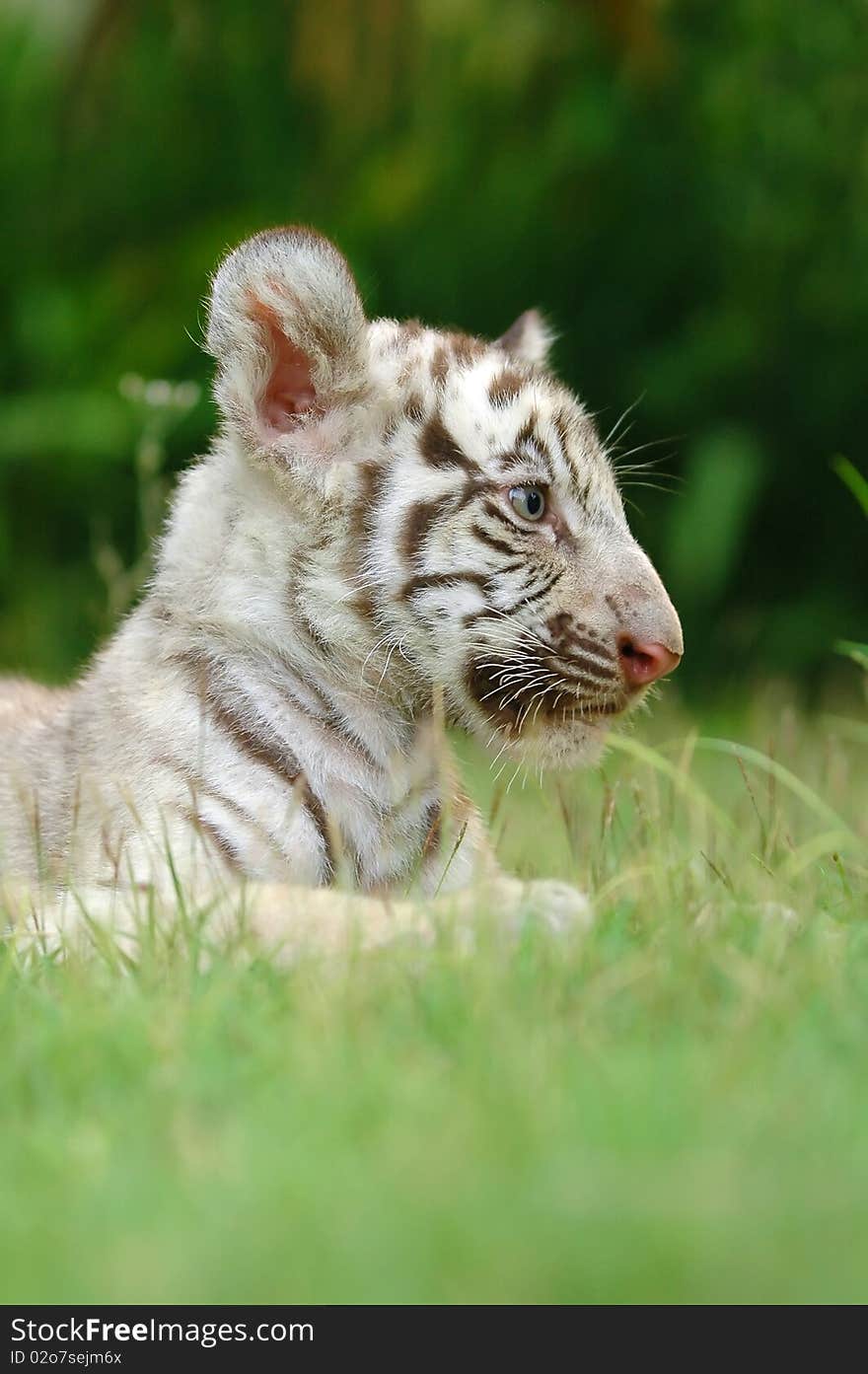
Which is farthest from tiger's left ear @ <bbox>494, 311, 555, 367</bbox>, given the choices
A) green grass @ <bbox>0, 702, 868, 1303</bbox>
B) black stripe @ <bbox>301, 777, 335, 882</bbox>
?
green grass @ <bbox>0, 702, 868, 1303</bbox>

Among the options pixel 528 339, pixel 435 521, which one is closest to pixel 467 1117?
pixel 435 521

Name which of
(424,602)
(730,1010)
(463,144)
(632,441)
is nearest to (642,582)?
(424,602)

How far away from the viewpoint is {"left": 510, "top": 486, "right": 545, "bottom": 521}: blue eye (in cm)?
357

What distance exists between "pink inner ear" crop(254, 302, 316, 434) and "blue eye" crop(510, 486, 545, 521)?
18.0 inches

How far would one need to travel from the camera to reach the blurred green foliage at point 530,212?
8.86 m

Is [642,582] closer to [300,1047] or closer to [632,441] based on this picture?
[300,1047]

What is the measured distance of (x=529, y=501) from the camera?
359 cm

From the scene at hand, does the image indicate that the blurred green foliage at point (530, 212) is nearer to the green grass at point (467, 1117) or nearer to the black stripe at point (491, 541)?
the black stripe at point (491, 541)

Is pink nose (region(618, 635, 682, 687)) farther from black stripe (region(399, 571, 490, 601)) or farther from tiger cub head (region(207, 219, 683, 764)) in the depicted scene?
black stripe (region(399, 571, 490, 601))

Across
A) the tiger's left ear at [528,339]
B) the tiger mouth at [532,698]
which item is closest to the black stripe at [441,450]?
the tiger mouth at [532,698]

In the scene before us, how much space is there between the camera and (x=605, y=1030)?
2426mm

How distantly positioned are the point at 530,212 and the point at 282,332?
6.04m

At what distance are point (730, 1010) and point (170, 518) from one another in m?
1.88

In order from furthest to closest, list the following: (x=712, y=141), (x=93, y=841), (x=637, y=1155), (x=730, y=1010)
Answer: (x=712, y=141), (x=93, y=841), (x=730, y=1010), (x=637, y=1155)
